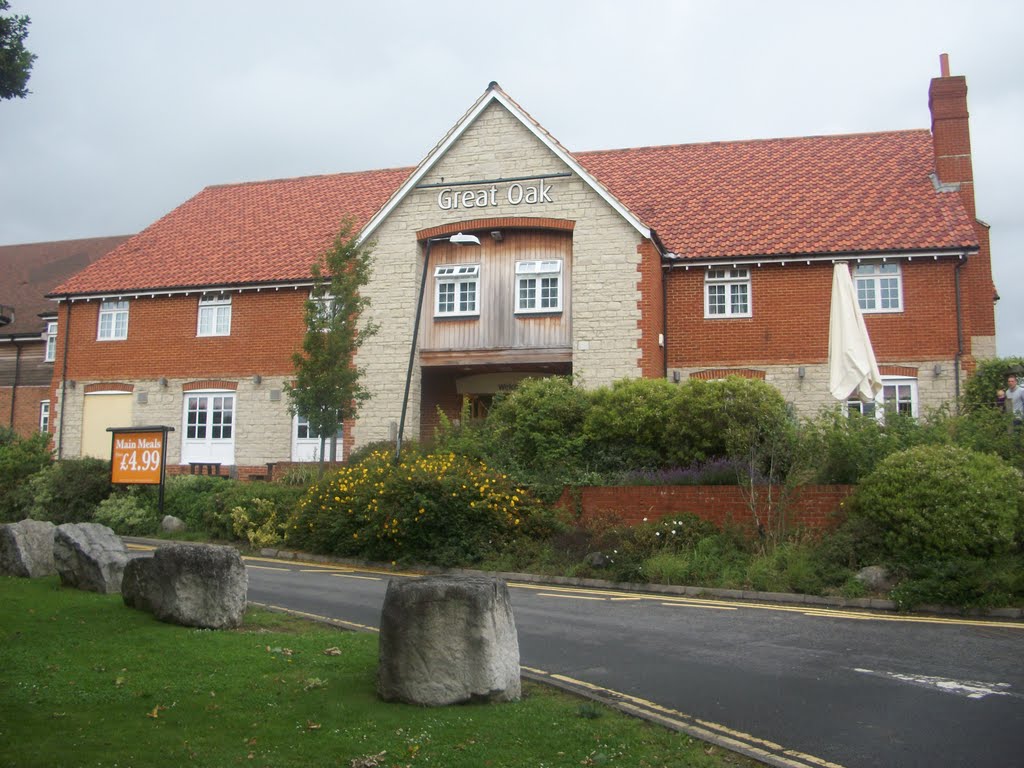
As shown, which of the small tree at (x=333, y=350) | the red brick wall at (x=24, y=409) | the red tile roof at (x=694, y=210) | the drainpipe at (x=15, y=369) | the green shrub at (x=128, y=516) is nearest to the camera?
the small tree at (x=333, y=350)

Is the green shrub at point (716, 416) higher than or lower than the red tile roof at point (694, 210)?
lower

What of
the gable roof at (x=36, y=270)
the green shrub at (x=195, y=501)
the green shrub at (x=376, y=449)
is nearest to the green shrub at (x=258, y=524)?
the green shrub at (x=195, y=501)

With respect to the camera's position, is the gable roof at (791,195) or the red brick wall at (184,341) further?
the red brick wall at (184,341)

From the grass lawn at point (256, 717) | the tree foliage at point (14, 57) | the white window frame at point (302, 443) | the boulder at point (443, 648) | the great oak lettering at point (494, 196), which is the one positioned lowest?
the grass lawn at point (256, 717)

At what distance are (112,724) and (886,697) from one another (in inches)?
230

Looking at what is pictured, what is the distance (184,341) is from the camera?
28828mm

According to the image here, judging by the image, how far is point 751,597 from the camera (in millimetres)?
13875

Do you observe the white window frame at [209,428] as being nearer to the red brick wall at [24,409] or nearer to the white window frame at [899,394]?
the red brick wall at [24,409]

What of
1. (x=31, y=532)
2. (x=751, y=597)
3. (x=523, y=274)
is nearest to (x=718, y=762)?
(x=751, y=597)

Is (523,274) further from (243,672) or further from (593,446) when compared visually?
(243,672)

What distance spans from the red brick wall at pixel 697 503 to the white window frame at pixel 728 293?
A: 9.01 m

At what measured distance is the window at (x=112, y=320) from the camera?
97.5 feet

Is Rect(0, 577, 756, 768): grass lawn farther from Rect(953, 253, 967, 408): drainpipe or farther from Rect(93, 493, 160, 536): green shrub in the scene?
Rect(953, 253, 967, 408): drainpipe

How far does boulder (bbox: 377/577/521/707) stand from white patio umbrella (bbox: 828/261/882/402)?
11878mm
